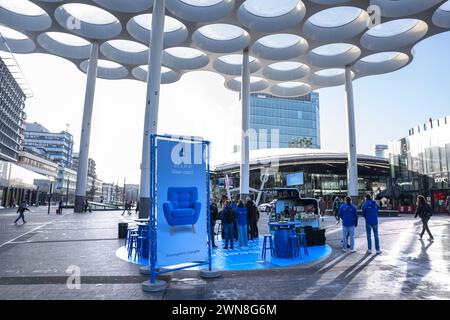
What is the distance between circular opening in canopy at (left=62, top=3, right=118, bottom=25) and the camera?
2845 cm

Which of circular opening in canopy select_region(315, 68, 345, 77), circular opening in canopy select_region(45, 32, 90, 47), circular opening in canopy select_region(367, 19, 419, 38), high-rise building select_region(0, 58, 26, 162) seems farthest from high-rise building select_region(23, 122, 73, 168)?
circular opening in canopy select_region(367, 19, 419, 38)

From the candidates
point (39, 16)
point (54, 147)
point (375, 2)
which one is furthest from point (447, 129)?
point (54, 147)

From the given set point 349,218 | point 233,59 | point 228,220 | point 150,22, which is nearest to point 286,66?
point 233,59

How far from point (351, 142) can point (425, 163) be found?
447 inches

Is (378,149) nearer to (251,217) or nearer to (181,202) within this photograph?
(251,217)

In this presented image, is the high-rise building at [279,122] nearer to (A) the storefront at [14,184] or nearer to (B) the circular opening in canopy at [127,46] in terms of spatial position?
(A) the storefront at [14,184]

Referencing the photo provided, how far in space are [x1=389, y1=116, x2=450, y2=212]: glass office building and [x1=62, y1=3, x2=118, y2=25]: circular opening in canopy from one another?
126 feet

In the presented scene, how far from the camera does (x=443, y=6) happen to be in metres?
28.3

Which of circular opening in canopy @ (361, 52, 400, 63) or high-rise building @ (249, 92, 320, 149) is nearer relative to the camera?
circular opening in canopy @ (361, 52, 400, 63)

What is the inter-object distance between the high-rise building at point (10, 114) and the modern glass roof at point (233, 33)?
96.8 feet

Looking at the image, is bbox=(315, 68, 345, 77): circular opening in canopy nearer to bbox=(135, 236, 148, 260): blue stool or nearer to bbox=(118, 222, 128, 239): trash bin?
bbox=(118, 222, 128, 239): trash bin

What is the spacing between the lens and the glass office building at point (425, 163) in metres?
37.0

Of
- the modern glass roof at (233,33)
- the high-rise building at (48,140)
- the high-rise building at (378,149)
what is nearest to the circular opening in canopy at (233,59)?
the modern glass roof at (233,33)
